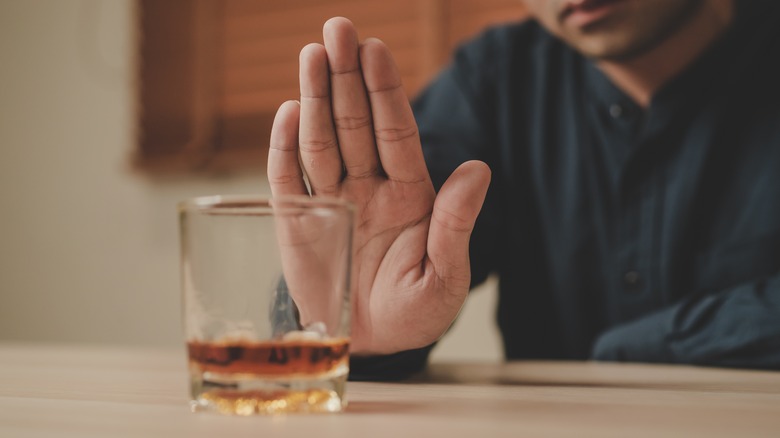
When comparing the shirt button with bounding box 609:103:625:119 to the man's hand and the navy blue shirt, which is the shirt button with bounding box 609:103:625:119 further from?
the man's hand

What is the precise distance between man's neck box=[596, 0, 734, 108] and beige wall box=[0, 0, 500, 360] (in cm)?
126

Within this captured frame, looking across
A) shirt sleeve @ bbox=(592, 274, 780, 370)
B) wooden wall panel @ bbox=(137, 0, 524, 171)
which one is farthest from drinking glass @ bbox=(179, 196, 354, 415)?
wooden wall panel @ bbox=(137, 0, 524, 171)

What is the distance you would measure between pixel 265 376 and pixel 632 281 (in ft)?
3.16

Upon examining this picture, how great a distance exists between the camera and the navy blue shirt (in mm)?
1223

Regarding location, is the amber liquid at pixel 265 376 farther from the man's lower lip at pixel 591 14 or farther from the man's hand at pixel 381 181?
the man's lower lip at pixel 591 14

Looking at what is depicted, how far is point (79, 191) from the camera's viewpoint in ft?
8.30

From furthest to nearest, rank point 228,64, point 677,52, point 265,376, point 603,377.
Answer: point 228,64, point 677,52, point 603,377, point 265,376

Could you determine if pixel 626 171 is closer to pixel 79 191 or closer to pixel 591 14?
pixel 591 14

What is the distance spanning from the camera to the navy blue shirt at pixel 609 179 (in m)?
1.22

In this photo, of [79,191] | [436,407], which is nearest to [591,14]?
[436,407]

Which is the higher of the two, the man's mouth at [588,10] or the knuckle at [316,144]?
the man's mouth at [588,10]

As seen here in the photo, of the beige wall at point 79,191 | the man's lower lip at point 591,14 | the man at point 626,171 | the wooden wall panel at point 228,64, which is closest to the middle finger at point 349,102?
the man at point 626,171

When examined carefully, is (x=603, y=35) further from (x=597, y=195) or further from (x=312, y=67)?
(x=312, y=67)

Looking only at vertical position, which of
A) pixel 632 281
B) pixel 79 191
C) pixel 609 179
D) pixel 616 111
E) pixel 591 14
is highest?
pixel 591 14
